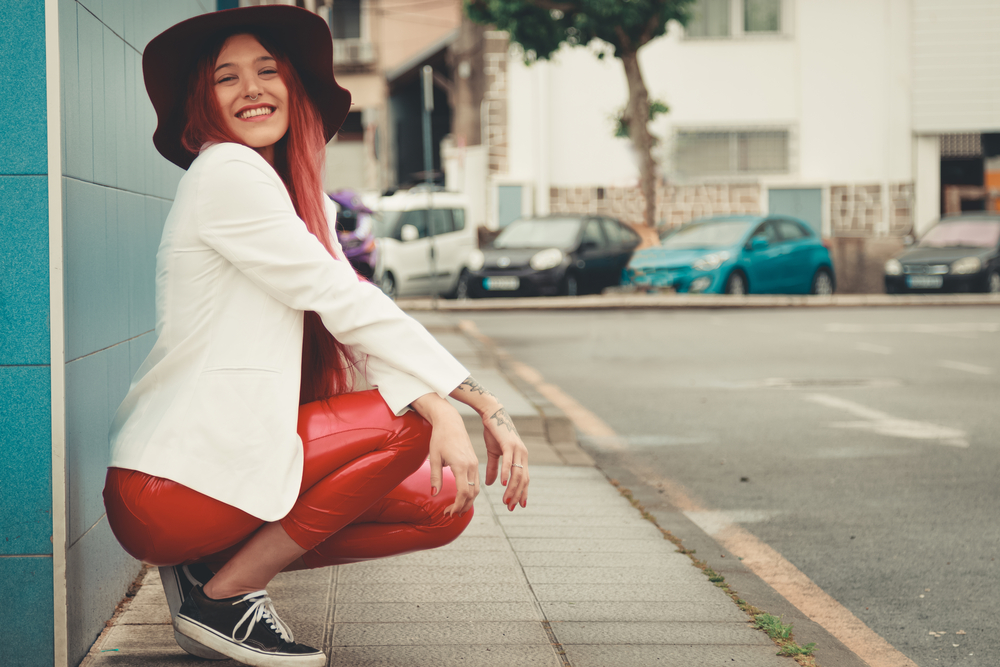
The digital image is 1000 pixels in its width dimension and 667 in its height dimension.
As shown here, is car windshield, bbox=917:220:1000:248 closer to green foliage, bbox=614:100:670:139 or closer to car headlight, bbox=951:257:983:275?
car headlight, bbox=951:257:983:275

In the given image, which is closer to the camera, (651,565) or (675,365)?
(651,565)

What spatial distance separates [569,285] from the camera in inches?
747

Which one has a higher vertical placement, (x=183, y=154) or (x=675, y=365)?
(x=183, y=154)

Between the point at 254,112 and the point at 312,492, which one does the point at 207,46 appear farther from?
the point at 312,492

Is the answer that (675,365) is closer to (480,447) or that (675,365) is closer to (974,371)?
(974,371)

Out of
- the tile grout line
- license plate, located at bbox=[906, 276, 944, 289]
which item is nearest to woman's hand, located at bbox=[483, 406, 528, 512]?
the tile grout line

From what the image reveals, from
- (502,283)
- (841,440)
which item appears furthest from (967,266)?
(841,440)

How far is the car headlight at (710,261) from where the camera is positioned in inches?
698

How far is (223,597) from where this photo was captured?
9.09ft

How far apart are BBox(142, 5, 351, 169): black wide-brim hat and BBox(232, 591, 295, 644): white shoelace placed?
3.56ft

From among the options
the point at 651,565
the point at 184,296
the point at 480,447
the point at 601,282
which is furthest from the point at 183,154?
the point at 601,282

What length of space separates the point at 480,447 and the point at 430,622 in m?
3.00

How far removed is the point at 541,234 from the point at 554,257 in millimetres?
1007

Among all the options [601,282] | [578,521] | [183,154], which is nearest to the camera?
[183,154]
